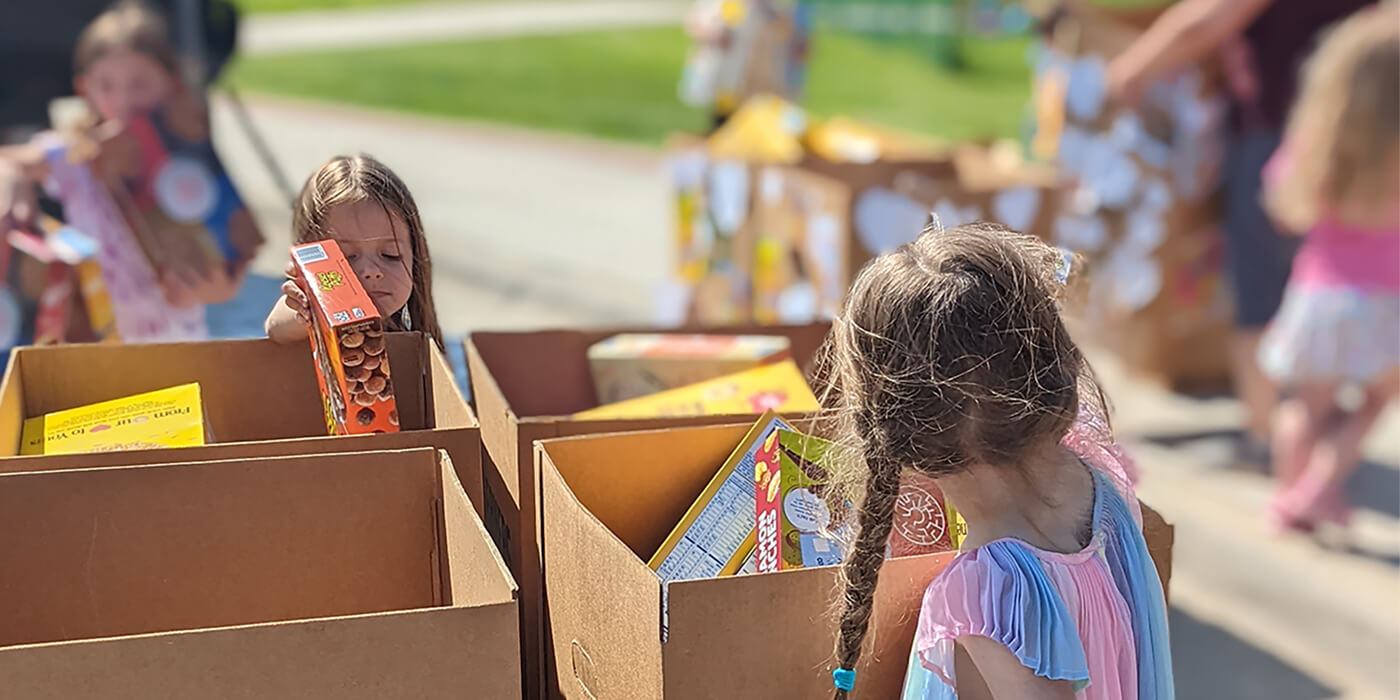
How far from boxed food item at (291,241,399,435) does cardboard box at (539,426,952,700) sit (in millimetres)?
173

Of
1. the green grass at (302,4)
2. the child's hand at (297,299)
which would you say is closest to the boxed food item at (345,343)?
the child's hand at (297,299)

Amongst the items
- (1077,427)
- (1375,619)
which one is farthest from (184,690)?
(1375,619)

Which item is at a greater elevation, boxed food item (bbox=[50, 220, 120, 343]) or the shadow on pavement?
boxed food item (bbox=[50, 220, 120, 343])

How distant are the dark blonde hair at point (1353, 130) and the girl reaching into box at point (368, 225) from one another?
9.11 ft

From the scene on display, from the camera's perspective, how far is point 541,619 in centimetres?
126

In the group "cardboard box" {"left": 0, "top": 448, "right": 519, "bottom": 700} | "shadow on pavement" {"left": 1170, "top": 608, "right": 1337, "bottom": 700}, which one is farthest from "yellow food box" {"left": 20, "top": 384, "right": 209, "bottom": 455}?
"shadow on pavement" {"left": 1170, "top": 608, "right": 1337, "bottom": 700}

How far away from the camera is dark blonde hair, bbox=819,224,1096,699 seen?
103 cm

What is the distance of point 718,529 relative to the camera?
121 cm

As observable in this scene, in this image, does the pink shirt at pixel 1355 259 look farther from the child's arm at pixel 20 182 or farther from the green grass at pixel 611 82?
the green grass at pixel 611 82

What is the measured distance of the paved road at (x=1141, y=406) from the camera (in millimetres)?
2885

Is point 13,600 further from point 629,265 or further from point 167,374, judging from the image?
point 629,265

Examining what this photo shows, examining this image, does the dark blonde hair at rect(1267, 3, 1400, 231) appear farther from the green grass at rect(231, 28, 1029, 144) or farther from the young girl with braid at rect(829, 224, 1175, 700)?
the green grass at rect(231, 28, 1029, 144)

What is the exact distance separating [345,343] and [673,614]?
1.34 ft

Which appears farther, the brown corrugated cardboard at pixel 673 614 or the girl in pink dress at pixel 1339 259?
the girl in pink dress at pixel 1339 259
